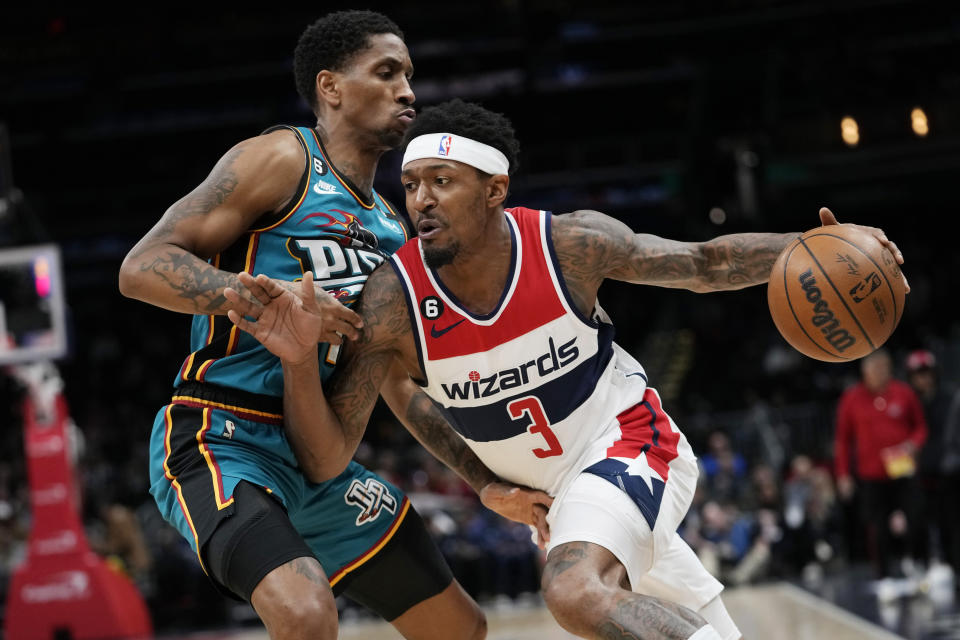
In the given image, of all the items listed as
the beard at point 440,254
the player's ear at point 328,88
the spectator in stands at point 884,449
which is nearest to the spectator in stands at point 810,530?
Answer: the spectator in stands at point 884,449

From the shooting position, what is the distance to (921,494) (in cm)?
896

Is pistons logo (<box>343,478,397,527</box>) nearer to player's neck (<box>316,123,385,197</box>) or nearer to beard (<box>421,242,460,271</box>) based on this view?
beard (<box>421,242,460,271</box>)

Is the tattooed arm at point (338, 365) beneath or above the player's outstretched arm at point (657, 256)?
beneath

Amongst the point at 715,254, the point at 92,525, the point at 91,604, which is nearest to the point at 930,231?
the point at 92,525

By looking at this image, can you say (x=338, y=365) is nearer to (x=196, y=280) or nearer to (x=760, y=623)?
(x=196, y=280)

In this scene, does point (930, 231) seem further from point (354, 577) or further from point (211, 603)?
point (354, 577)

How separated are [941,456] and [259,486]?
6940 millimetres

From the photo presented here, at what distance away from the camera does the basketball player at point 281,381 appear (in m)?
3.11

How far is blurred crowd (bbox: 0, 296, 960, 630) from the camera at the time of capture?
351 inches

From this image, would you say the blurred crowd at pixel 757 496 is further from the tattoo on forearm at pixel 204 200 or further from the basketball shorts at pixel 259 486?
the tattoo on forearm at pixel 204 200

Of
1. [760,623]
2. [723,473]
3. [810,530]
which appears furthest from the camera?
[723,473]

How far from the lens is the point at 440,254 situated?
3438mm

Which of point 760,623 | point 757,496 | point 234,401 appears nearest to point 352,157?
point 234,401

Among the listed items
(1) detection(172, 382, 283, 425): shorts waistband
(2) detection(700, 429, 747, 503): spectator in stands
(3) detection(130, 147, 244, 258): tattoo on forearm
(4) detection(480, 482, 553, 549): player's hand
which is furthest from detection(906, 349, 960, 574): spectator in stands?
(3) detection(130, 147, 244, 258): tattoo on forearm
